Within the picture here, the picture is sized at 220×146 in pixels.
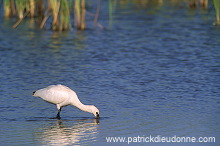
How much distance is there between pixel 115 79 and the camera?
14.1 meters

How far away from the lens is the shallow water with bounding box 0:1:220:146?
9.81 metres

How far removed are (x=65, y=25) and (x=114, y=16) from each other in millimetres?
5607

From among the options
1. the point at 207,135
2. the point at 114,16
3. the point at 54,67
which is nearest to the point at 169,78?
the point at 54,67

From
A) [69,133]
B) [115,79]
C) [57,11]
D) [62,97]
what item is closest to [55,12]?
[57,11]

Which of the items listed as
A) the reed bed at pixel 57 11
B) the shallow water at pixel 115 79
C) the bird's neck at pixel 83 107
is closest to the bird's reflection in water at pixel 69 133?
the shallow water at pixel 115 79

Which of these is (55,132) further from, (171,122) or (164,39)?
(164,39)

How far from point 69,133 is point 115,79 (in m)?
4.59

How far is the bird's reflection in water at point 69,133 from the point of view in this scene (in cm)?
→ 910

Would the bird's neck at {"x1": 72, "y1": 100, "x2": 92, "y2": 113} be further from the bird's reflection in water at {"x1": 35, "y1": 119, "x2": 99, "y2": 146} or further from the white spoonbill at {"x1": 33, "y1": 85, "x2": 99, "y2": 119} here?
the bird's reflection in water at {"x1": 35, "y1": 119, "x2": 99, "y2": 146}

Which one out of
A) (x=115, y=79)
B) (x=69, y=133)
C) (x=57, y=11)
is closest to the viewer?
(x=69, y=133)

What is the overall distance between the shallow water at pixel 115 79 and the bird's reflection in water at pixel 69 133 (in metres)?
0.02

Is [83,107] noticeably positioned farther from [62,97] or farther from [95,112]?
[62,97]

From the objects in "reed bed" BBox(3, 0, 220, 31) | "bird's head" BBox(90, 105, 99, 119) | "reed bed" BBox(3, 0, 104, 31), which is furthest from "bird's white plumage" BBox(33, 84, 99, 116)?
"reed bed" BBox(3, 0, 104, 31)

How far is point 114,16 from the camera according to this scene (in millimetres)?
26609
